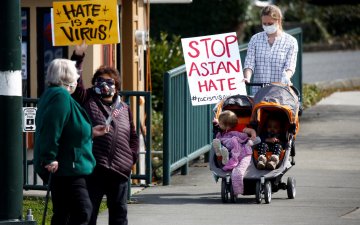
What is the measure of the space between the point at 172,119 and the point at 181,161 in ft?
1.88

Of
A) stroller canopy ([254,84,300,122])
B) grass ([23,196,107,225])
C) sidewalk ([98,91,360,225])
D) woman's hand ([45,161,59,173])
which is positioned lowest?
grass ([23,196,107,225])

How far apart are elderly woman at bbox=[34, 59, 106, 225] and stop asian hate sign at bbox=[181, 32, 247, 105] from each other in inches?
155

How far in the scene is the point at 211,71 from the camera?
1291cm

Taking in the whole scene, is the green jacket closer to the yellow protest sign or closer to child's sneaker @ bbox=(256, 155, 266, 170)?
the yellow protest sign

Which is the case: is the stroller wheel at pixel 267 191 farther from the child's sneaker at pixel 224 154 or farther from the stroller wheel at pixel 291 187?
the child's sneaker at pixel 224 154

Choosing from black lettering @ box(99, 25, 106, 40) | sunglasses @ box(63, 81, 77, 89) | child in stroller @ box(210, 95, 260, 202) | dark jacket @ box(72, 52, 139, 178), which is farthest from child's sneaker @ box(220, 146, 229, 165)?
sunglasses @ box(63, 81, 77, 89)

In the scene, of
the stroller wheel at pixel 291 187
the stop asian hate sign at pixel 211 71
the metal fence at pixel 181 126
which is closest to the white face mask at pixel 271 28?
the stop asian hate sign at pixel 211 71

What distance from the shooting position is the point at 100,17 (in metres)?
11.5

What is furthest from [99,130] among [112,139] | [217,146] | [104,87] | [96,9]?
[217,146]

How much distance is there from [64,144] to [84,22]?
9.02 ft

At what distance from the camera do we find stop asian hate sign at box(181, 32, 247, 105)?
12.9 m

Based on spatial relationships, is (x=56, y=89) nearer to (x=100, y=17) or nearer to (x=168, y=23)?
(x=100, y=17)

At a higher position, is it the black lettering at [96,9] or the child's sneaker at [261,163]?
the black lettering at [96,9]

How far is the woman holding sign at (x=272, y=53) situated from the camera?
12.4m
